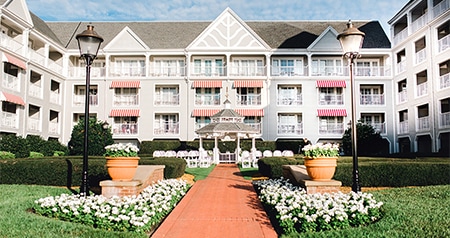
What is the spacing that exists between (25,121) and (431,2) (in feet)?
117

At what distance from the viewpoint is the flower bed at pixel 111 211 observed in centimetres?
712

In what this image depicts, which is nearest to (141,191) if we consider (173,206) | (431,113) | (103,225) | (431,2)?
(173,206)

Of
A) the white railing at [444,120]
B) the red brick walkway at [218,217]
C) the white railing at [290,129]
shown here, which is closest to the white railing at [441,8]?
the white railing at [444,120]

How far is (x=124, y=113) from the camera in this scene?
35812 mm

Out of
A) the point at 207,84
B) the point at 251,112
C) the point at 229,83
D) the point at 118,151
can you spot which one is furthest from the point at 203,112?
the point at 118,151

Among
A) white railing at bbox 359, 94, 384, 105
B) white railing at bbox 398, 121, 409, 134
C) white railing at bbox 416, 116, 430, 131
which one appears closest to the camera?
white railing at bbox 416, 116, 430, 131

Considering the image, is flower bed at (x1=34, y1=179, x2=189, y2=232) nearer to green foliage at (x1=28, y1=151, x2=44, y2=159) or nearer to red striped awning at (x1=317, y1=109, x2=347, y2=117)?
green foliage at (x1=28, y1=151, x2=44, y2=159)

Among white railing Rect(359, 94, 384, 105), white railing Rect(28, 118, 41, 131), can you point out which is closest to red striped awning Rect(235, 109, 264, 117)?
white railing Rect(359, 94, 384, 105)

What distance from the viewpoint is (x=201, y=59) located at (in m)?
37.8

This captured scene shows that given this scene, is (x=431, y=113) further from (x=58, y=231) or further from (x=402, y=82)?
(x=58, y=231)

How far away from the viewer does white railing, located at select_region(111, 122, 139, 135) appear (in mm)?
35906

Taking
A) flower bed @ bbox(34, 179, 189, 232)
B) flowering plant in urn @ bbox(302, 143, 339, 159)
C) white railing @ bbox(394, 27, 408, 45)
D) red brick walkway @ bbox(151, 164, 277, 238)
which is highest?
white railing @ bbox(394, 27, 408, 45)

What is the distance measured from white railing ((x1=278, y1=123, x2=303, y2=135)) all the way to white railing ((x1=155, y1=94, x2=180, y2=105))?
1116 cm

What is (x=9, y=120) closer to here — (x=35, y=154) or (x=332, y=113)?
(x=35, y=154)
